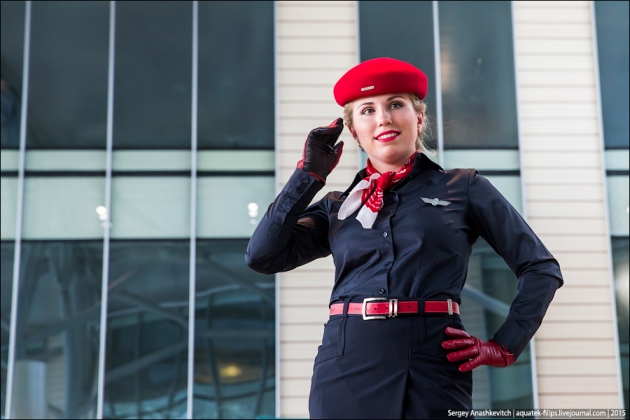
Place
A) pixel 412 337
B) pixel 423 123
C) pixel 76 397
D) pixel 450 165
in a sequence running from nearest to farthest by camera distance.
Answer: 1. pixel 412 337
2. pixel 423 123
3. pixel 76 397
4. pixel 450 165

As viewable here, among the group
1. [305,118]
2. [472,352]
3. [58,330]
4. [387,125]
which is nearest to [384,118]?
[387,125]

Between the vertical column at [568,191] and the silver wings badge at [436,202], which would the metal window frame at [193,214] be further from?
the silver wings badge at [436,202]

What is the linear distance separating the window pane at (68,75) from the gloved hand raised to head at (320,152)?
4.06m

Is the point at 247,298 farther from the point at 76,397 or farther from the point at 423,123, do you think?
the point at 423,123

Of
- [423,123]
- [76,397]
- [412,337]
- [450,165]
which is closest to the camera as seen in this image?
[412,337]

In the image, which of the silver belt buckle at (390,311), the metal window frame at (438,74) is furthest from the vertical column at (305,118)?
the silver belt buckle at (390,311)

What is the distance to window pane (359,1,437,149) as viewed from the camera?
5.57 m

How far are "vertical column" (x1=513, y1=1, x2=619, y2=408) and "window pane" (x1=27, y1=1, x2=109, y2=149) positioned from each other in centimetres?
310

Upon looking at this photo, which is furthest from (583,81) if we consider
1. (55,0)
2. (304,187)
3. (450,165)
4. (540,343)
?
(304,187)

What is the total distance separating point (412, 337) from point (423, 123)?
0.55 meters

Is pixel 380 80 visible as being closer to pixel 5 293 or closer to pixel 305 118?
pixel 305 118

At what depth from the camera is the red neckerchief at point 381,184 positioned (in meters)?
1.62

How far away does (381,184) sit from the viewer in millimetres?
1652

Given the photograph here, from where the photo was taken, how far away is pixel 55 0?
558 cm
